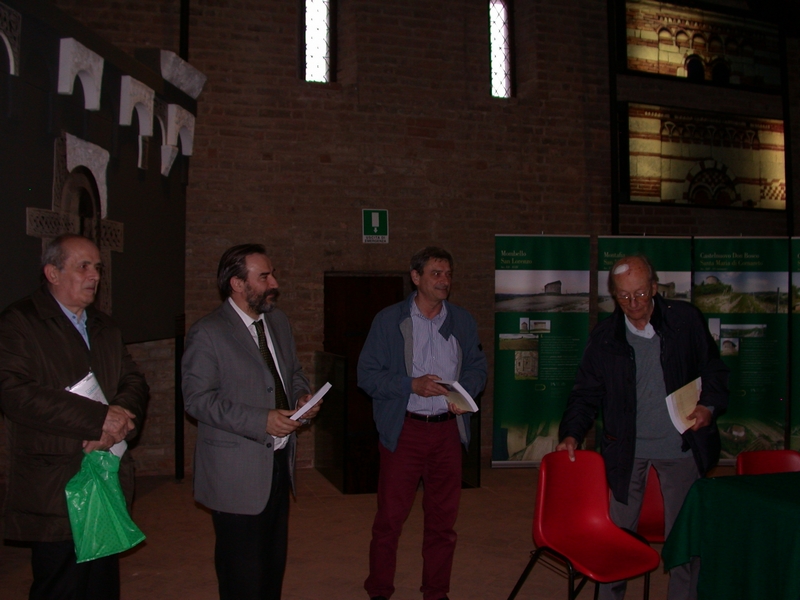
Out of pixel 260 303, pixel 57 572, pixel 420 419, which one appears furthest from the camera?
pixel 420 419

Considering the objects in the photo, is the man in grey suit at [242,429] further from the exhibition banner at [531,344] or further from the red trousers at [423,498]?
the exhibition banner at [531,344]

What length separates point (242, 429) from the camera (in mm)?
2740

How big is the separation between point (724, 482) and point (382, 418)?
156 cm

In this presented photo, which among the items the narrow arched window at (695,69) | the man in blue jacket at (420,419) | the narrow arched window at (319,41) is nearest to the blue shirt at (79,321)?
the man in blue jacket at (420,419)

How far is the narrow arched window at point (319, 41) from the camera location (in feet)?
23.0

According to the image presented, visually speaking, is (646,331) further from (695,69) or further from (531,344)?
(695,69)

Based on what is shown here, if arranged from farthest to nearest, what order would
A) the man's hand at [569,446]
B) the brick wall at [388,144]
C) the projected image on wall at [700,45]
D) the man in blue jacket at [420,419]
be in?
the projected image on wall at [700,45] < the brick wall at [388,144] < the man in blue jacket at [420,419] < the man's hand at [569,446]

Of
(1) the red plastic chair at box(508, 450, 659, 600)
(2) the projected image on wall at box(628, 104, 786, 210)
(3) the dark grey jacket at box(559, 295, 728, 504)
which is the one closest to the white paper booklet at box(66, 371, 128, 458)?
(1) the red plastic chair at box(508, 450, 659, 600)

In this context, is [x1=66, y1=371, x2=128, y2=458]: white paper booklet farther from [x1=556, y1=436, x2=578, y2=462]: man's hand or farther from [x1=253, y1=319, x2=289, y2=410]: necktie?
[x1=556, y1=436, x2=578, y2=462]: man's hand

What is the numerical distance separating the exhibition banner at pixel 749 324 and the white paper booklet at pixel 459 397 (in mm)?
4256

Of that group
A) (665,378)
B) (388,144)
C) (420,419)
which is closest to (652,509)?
(665,378)

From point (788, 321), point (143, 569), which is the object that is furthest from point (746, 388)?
point (143, 569)

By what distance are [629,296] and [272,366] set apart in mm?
1610

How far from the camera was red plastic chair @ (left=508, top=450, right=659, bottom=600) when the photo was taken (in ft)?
9.92
